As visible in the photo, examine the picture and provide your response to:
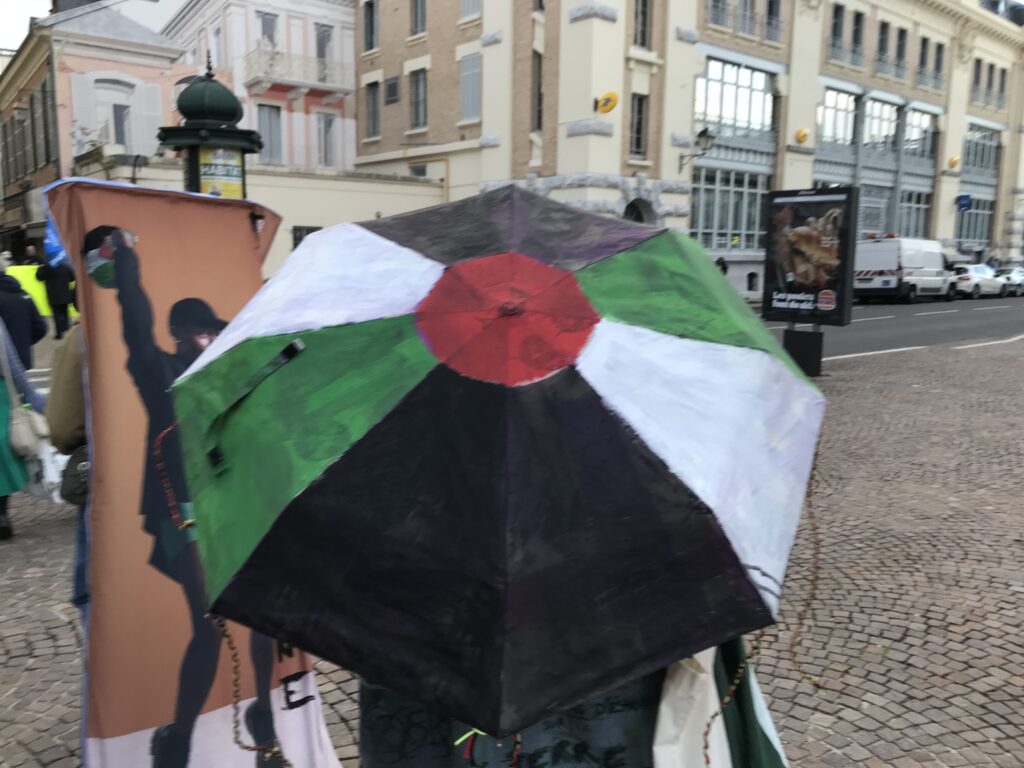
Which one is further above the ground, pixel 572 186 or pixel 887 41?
pixel 887 41

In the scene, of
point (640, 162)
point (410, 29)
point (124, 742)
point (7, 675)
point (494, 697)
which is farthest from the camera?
point (410, 29)

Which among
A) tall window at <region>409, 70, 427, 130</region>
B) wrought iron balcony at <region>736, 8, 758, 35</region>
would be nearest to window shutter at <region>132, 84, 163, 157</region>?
tall window at <region>409, 70, 427, 130</region>

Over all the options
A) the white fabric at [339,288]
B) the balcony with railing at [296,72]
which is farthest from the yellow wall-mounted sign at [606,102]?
the white fabric at [339,288]

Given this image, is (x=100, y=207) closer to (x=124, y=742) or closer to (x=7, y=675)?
(x=124, y=742)

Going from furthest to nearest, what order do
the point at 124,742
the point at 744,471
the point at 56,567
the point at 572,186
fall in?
the point at 572,186, the point at 56,567, the point at 124,742, the point at 744,471

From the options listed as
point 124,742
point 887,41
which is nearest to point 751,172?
point 887,41

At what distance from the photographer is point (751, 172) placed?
28.7 metres

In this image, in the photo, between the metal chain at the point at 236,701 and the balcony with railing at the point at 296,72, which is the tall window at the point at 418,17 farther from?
the metal chain at the point at 236,701

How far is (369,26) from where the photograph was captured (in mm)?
29094

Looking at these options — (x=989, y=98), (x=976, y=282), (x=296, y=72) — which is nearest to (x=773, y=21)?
(x=976, y=282)

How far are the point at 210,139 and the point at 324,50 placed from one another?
24.3 m

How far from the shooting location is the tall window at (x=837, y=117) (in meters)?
31.6

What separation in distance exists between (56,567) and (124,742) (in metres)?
2.80

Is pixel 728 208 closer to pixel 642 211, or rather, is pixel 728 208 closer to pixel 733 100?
pixel 733 100
